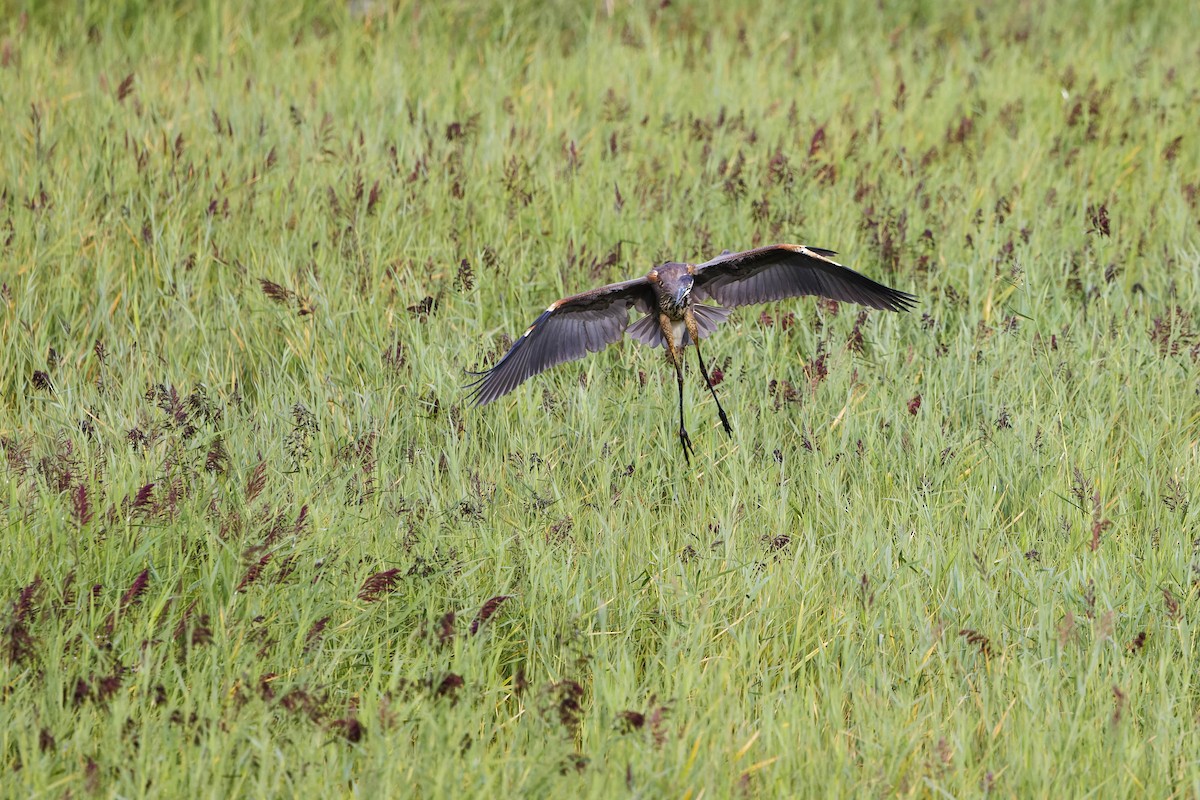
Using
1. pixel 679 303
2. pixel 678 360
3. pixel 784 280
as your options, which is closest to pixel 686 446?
pixel 678 360

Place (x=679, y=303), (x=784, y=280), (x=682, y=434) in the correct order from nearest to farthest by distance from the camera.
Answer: (x=682, y=434) → (x=679, y=303) → (x=784, y=280)

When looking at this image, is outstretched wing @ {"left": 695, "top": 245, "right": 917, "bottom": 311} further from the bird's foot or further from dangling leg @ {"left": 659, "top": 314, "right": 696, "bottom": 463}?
the bird's foot

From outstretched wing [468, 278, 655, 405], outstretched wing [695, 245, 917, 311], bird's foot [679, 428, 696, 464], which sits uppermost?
outstretched wing [695, 245, 917, 311]

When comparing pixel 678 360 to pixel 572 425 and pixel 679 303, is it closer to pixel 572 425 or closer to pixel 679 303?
pixel 679 303

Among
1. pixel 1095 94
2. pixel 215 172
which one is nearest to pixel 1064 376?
pixel 1095 94

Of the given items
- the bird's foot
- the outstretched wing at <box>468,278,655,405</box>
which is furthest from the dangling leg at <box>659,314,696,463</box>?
the outstretched wing at <box>468,278,655,405</box>

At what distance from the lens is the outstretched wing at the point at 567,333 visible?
151 inches

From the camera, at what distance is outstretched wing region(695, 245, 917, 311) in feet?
13.3

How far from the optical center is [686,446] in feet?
12.6

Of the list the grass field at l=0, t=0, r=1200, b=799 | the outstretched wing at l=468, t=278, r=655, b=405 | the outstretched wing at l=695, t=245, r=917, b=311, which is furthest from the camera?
the outstretched wing at l=695, t=245, r=917, b=311

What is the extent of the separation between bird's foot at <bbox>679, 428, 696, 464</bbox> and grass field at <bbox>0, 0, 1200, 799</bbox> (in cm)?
6

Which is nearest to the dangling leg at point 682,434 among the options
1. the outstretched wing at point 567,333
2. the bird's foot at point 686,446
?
the bird's foot at point 686,446

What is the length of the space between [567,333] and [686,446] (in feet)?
1.94

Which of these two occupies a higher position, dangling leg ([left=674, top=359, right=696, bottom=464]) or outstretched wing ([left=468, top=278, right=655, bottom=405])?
outstretched wing ([left=468, top=278, right=655, bottom=405])
